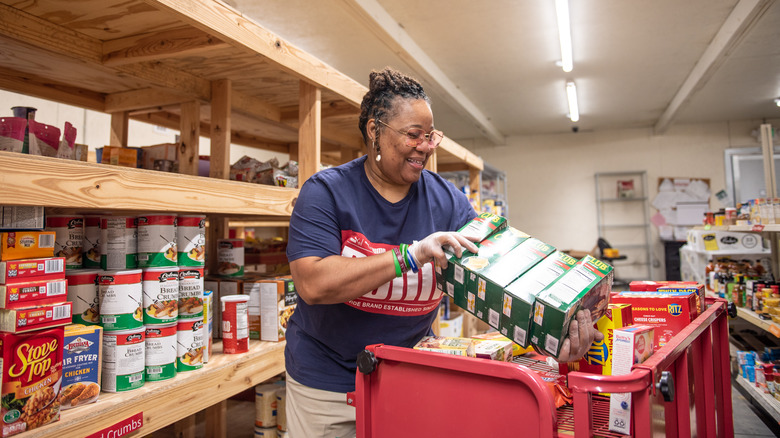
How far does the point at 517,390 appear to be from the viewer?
99cm

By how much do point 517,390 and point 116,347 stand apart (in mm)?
1263

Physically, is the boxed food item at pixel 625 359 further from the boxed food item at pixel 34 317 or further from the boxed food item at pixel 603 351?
the boxed food item at pixel 34 317

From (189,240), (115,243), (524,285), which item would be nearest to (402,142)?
(524,285)

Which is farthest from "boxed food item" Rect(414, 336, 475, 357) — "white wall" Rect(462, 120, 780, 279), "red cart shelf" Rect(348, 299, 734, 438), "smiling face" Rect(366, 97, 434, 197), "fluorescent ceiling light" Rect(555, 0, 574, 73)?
"white wall" Rect(462, 120, 780, 279)

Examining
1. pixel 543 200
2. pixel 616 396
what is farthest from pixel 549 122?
pixel 616 396

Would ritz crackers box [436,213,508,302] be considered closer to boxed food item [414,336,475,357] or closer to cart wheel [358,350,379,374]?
boxed food item [414,336,475,357]

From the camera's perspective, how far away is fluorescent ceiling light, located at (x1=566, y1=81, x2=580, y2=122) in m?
7.43

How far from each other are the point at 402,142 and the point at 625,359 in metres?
0.88

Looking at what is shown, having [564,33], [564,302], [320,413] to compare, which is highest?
[564,33]

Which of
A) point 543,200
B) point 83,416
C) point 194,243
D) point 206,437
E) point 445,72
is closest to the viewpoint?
point 83,416

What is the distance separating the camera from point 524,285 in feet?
3.92

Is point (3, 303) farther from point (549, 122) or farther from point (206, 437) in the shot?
point (549, 122)

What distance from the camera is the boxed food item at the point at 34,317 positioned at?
3.73 ft

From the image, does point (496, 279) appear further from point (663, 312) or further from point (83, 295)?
point (83, 295)
